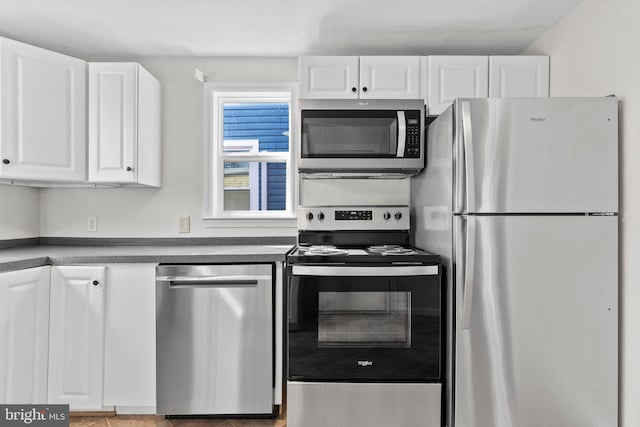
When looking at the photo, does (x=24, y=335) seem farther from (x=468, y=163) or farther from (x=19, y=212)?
(x=468, y=163)

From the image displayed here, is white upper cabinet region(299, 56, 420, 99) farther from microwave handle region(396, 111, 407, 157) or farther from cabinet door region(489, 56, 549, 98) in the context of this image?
cabinet door region(489, 56, 549, 98)

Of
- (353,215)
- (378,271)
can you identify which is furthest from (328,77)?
(378,271)

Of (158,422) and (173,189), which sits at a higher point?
(173,189)

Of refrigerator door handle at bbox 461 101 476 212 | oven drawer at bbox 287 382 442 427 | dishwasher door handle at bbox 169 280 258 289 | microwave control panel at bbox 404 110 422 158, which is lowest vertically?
oven drawer at bbox 287 382 442 427

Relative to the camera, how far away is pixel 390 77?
8.18 feet

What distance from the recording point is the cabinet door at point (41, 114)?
2186 millimetres

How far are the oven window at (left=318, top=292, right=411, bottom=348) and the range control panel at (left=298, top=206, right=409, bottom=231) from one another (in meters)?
0.73

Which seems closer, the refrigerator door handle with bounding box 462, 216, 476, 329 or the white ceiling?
the refrigerator door handle with bounding box 462, 216, 476, 329

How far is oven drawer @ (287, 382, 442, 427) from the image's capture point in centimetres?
195

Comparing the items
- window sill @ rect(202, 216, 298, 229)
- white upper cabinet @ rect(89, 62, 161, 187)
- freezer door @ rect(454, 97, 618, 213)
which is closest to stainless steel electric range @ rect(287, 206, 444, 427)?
freezer door @ rect(454, 97, 618, 213)

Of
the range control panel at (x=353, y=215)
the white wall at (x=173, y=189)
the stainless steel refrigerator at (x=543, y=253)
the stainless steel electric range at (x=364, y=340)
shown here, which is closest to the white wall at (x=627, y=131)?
the stainless steel refrigerator at (x=543, y=253)

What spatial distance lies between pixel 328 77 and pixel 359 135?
44 cm

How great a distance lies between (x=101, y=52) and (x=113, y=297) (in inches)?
67.8

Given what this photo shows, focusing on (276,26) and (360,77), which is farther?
(360,77)
